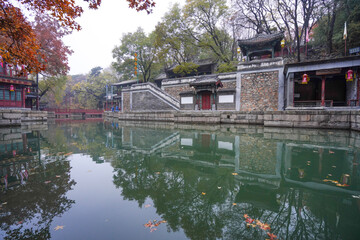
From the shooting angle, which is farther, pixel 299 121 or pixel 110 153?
pixel 299 121

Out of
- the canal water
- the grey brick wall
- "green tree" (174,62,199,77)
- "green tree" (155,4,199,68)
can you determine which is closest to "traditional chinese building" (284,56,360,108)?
the canal water

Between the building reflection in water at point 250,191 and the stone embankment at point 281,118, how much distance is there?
20.3 feet

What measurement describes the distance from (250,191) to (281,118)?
32.1 ft

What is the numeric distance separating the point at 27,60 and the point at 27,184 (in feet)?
11.5

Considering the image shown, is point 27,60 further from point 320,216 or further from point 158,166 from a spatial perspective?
point 320,216

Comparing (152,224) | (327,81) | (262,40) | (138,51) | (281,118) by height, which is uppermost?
(138,51)

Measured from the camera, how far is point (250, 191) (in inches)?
103

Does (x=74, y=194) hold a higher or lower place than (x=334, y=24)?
lower

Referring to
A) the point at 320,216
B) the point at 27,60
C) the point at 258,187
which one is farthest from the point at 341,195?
the point at 27,60

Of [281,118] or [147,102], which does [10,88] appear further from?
Result: [281,118]

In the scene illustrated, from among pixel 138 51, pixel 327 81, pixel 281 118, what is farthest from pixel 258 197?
pixel 138 51

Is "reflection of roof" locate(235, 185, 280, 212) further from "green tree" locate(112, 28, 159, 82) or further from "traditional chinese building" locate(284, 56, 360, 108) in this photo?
"green tree" locate(112, 28, 159, 82)

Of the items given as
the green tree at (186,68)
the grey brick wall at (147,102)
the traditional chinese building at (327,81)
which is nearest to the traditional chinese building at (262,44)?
the traditional chinese building at (327,81)

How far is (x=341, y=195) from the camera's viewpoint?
2.42 m
